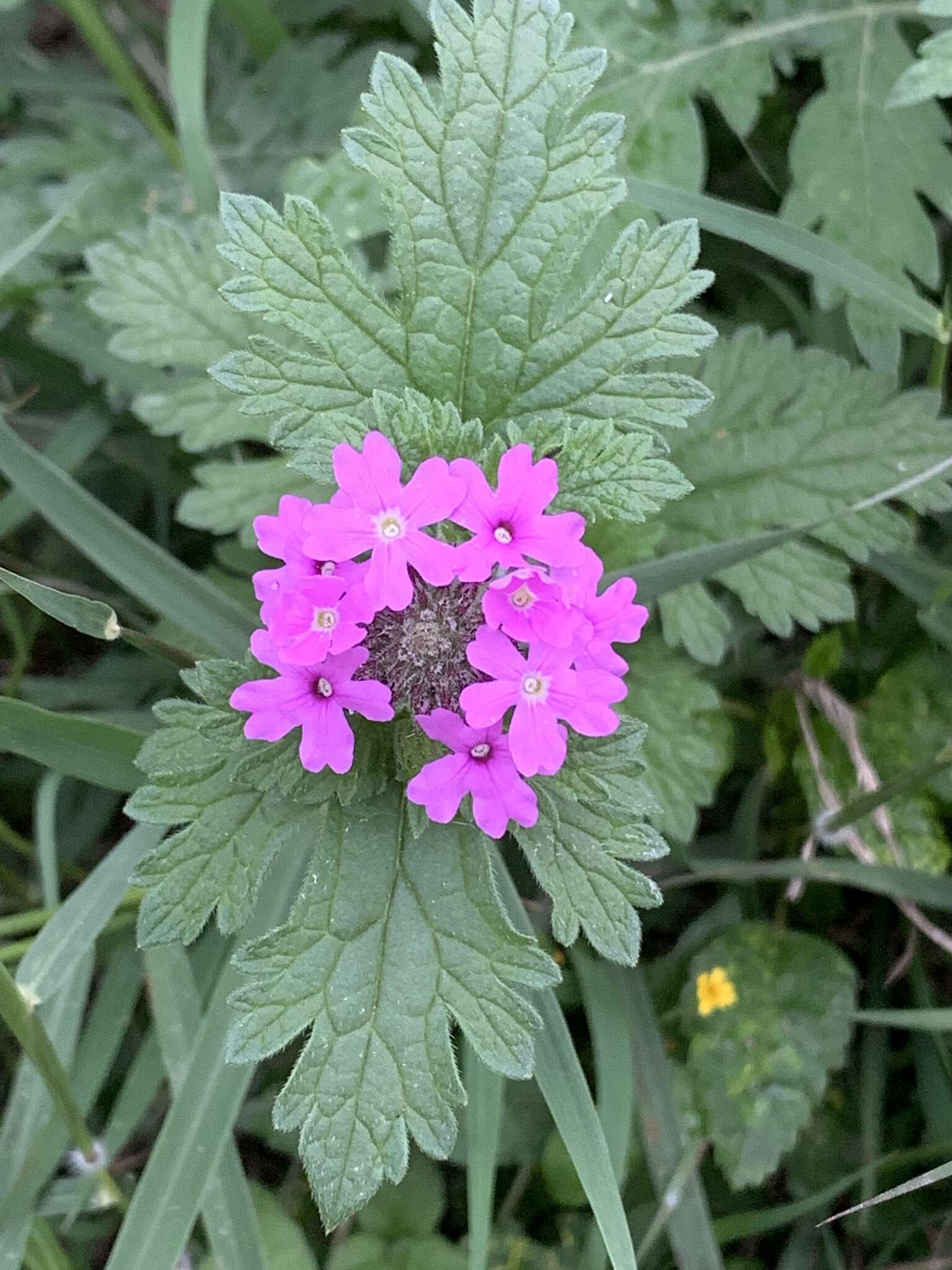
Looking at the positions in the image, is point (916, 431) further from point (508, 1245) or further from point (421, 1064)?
point (508, 1245)

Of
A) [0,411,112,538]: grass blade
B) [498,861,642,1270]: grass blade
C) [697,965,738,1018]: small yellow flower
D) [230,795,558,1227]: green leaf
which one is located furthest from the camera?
[0,411,112,538]: grass blade

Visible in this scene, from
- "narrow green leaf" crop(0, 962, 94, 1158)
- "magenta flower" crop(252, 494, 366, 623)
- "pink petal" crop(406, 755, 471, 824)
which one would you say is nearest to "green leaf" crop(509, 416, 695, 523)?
"magenta flower" crop(252, 494, 366, 623)

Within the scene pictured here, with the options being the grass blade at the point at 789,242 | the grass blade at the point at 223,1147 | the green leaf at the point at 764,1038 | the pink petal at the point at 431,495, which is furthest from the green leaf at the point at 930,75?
the grass blade at the point at 223,1147

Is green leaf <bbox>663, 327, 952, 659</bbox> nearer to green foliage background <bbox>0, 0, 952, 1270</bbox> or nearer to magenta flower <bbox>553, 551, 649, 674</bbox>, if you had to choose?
green foliage background <bbox>0, 0, 952, 1270</bbox>

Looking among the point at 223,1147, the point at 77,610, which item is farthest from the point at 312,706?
the point at 223,1147

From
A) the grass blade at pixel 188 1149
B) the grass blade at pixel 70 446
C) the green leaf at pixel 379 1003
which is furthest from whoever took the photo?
the grass blade at pixel 70 446

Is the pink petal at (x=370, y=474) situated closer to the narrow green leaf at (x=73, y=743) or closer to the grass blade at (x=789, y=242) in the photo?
the narrow green leaf at (x=73, y=743)

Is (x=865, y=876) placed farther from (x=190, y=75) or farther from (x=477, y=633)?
(x=190, y=75)
